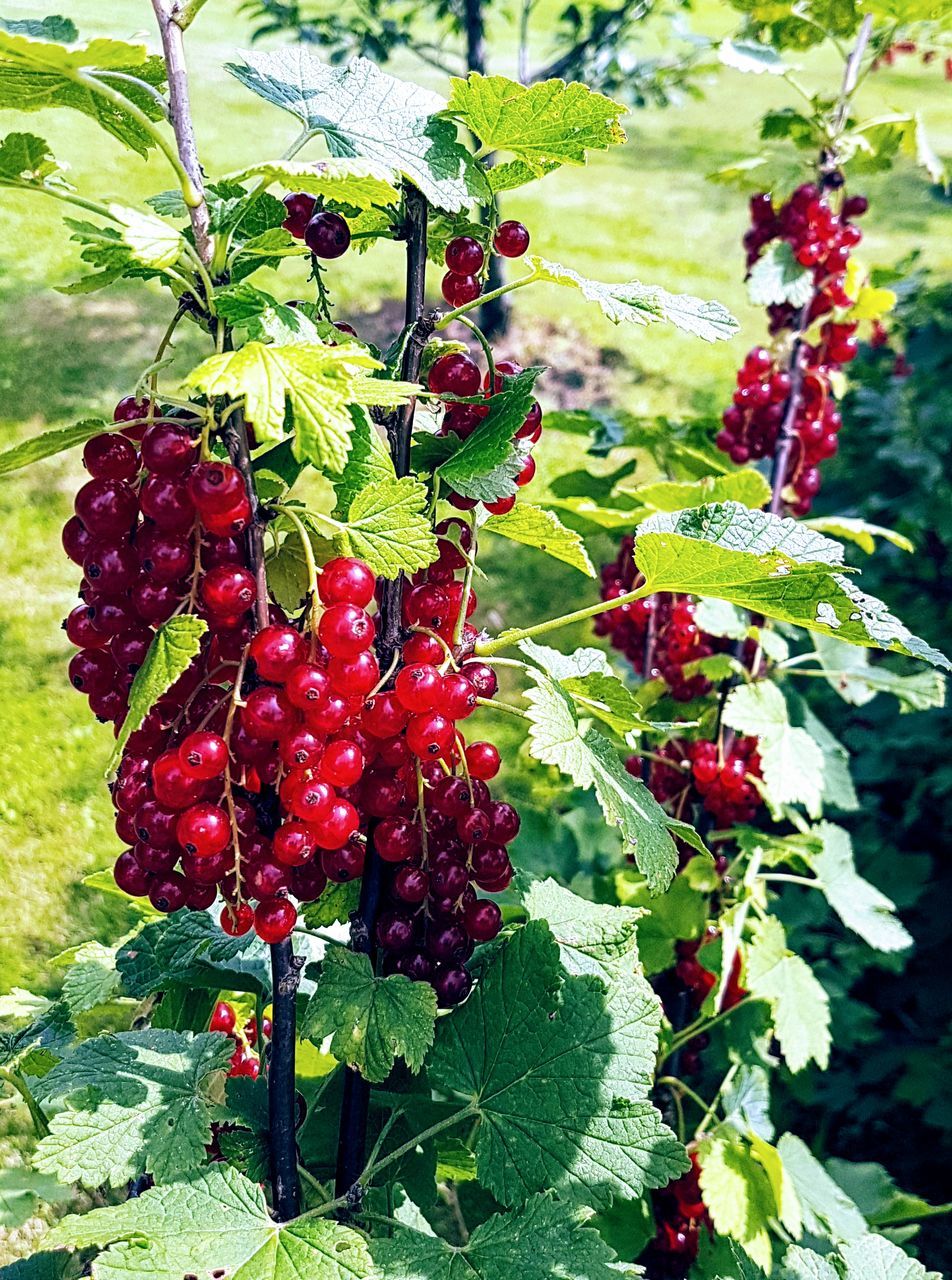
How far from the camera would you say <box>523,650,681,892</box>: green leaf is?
1.03m

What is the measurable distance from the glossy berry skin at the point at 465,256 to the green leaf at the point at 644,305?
0.27 feet

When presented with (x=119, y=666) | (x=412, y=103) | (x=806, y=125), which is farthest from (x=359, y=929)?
(x=806, y=125)

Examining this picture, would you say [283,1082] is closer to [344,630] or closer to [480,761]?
[480,761]

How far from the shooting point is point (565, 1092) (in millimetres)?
1095

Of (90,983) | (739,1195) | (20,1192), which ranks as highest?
(90,983)

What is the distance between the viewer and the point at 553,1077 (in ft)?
3.62

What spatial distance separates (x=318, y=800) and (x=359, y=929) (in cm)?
24

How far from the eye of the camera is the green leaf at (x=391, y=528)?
935 millimetres

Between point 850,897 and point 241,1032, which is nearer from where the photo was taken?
point 241,1032

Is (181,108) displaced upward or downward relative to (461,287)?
upward

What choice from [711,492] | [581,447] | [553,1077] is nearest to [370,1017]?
[553,1077]

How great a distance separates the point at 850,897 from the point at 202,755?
1709 mm

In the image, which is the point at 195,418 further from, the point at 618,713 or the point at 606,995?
the point at 606,995

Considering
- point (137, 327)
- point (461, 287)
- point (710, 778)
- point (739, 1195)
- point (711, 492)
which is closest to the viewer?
point (461, 287)
